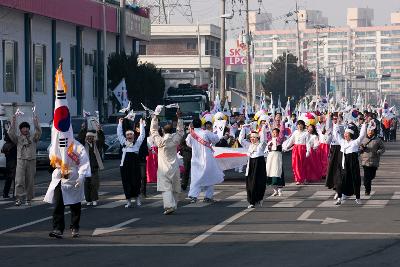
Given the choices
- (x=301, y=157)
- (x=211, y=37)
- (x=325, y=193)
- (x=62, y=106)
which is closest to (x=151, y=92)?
(x=301, y=157)

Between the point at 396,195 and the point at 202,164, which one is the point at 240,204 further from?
the point at 396,195

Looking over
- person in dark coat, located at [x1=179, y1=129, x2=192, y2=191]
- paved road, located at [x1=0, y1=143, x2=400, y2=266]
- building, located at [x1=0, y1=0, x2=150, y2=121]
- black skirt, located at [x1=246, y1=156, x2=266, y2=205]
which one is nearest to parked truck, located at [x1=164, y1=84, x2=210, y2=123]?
building, located at [x1=0, y1=0, x2=150, y2=121]

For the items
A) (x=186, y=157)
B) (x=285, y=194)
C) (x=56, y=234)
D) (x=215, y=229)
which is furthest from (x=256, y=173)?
(x=56, y=234)

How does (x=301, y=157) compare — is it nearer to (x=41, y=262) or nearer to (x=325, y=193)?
(x=325, y=193)

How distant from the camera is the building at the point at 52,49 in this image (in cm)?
5654

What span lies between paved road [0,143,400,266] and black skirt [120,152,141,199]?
1.28 feet

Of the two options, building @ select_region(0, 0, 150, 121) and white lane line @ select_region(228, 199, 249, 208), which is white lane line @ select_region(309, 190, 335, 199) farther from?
building @ select_region(0, 0, 150, 121)

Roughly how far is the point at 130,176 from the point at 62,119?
20.9ft

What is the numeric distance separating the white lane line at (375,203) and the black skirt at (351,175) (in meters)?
0.43

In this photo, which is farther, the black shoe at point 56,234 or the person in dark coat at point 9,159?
the person in dark coat at point 9,159

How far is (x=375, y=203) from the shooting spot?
84.0 ft

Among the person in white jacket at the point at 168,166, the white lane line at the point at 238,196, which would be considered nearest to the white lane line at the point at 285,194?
the white lane line at the point at 238,196

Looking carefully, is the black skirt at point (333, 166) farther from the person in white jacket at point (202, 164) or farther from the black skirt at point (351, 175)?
the person in white jacket at point (202, 164)

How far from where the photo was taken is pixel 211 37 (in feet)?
428
